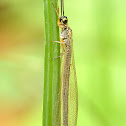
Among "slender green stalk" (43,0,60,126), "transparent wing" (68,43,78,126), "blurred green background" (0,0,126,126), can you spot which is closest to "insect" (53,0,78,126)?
"transparent wing" (68,43,78,126)

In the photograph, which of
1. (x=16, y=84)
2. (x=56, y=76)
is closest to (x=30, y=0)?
(x=16, y=84)

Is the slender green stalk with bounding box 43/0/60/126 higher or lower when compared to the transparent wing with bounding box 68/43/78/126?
higher

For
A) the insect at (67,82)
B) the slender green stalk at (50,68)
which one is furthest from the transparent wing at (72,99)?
the slender green stalk at (50,68)

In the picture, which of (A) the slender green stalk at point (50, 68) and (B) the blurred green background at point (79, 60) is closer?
(A) the slender green stalk at point (50, 68)

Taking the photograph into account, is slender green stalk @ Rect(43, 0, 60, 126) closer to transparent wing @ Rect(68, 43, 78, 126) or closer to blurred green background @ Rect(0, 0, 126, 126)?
transparent wing @ Rect(68, 43, 78, 126)

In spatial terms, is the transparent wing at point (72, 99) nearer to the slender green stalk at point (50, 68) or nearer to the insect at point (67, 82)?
the insect at point (67, 82)

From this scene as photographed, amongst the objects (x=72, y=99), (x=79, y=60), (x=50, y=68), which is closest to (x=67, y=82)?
(x=72, y=99)

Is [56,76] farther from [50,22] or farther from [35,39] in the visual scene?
[35,39]
